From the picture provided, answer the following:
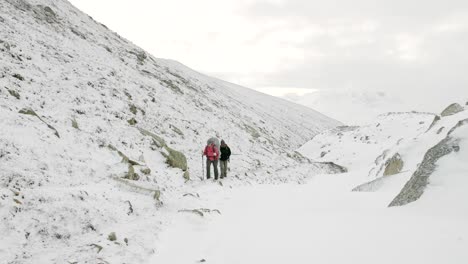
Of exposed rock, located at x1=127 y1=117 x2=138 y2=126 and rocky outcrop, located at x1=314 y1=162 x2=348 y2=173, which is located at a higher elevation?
exposed rock, located at x1=127 y1=117 x2=138 y2=126

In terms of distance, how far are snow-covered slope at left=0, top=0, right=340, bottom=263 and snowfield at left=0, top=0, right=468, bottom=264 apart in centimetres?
5

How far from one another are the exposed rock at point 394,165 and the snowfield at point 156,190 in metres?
0.07

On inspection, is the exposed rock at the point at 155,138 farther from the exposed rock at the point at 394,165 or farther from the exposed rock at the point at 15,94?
the exposed rock at the point at 394,165

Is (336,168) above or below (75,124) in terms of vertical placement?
below

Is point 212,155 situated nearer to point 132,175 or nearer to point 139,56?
point 132,175

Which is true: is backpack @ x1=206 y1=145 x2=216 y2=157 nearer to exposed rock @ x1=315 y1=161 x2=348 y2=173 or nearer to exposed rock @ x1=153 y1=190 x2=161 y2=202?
exposed rock @ x1=153 y1=190 x2=161 y2=202

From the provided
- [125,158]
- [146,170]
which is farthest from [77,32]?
[146,170]

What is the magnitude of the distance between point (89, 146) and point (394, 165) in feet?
42.8

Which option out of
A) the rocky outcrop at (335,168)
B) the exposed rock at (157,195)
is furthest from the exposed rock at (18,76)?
the rocky outcrop at (335,168)

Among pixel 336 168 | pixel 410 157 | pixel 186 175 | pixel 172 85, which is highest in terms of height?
pixel 172 85

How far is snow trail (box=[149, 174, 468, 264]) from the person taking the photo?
6023 mm

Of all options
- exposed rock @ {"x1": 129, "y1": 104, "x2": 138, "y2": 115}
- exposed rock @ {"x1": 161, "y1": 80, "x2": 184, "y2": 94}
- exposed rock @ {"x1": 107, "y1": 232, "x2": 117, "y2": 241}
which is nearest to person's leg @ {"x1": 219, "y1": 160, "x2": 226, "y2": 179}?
exposed rock @ {"x1": 129, "y1": 104, "x2": 138, "y2": 115}

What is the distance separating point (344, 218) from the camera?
338 inches

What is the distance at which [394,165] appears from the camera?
1678 cm
